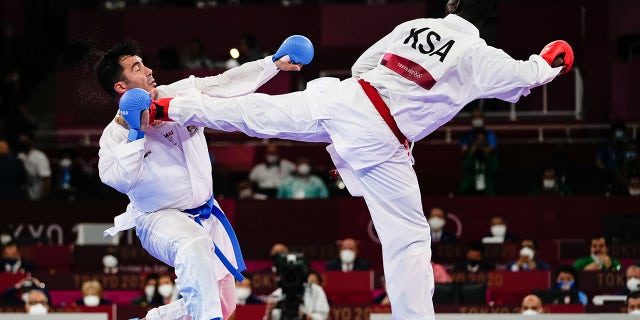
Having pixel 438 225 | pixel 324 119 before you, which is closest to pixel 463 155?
pixel 438 225

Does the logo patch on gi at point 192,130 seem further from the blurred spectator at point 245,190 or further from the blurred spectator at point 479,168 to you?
the blurred spectator at point 479,168

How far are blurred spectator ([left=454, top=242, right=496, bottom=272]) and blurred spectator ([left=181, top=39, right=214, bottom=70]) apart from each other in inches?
238

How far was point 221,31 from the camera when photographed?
63.9ft

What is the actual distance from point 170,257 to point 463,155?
9.95 metres

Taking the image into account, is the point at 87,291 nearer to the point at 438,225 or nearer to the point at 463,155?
the point at 438,225

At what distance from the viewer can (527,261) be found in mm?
13398

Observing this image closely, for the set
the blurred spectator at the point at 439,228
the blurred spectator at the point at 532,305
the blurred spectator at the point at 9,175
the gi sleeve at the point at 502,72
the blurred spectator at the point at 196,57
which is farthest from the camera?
the blurred spectator at the point at 196,57

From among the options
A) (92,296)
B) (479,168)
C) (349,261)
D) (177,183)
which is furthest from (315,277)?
(177,183)

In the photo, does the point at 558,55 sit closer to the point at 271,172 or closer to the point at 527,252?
the point at 527,252

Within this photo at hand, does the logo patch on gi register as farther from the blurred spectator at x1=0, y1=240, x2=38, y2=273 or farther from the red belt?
the blurred spectator at x1=0, y1=240, x2=38, y2=273

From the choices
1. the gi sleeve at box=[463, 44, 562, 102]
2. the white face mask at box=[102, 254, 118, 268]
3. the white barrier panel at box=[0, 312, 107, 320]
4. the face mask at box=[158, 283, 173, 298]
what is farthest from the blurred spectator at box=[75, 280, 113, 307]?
the gi sleeve at box=[463, 44, 562, 102]

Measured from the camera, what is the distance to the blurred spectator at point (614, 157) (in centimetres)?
1595

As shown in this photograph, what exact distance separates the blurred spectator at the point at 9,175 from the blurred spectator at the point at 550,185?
750 cm

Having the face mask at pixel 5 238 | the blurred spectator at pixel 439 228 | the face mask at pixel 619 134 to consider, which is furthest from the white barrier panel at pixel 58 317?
the face mask at pixel 619 134
